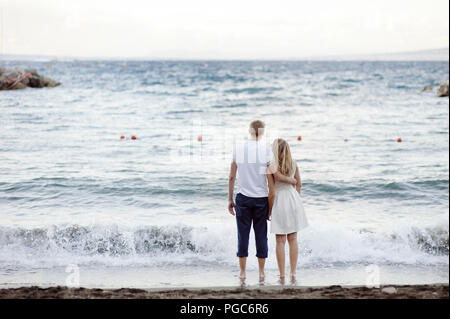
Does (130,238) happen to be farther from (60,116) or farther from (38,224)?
(60,116)

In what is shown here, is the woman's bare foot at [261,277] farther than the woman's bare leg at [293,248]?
Yes

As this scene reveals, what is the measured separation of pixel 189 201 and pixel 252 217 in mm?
3772

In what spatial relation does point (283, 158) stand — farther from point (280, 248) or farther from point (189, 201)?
point (189, 201)

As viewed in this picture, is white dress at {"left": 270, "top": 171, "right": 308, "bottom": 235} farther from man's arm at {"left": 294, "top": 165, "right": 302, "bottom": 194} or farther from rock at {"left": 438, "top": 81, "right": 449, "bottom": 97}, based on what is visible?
rock at {"left": 438, "top": 81, "right": 449, "bottom": 97}

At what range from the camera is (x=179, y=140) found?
13.4m

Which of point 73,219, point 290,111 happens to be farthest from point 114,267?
point 290,111

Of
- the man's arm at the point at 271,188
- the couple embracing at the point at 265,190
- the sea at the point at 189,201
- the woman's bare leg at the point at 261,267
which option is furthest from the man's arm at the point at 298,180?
the woman's bare leg at the point at 261,267

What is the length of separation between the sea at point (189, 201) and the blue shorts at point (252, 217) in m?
0.48

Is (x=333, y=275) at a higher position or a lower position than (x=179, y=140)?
lower

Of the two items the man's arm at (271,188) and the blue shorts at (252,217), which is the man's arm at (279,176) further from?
the blue shorts at (252,217)

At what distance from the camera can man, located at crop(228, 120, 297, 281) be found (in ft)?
13.8

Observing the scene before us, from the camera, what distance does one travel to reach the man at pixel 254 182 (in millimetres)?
4191

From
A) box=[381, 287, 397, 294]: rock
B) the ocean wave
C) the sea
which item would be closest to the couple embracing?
the sea

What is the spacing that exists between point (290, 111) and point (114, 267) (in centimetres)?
1588
